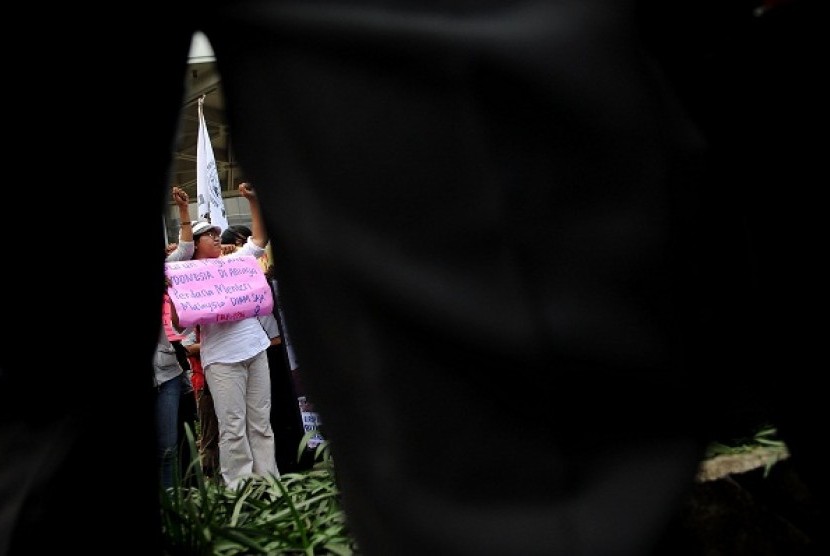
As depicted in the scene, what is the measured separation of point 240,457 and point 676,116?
4637 mm

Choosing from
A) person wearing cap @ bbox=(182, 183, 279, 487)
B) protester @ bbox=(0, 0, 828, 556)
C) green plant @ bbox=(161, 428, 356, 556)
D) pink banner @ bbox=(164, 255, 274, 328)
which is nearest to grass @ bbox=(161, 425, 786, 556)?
green plant @ bbox=(161, 428, 356, 556)

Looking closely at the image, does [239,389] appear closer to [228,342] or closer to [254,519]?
[228,342]

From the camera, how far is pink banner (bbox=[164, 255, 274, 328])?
4590 mm

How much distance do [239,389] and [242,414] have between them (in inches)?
5.5

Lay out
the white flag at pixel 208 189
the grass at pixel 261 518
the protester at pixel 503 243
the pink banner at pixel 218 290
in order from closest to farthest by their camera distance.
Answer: the protester at pixel 503 243, the grass at pixel 261 518, the pink banner at pixel 218 290, the white flag at pixel 208 189

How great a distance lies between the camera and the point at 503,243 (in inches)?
16.6

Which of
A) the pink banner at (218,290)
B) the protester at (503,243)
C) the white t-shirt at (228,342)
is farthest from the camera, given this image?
the white t-shirt at (228,342)

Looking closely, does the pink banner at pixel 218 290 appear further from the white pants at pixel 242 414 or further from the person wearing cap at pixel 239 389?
the white pants at pixel 242 414

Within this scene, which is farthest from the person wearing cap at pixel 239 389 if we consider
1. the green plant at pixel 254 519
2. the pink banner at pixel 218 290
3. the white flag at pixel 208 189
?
the green plant at pixel 254 519

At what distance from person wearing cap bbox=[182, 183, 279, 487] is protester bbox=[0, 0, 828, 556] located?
4.30 metres

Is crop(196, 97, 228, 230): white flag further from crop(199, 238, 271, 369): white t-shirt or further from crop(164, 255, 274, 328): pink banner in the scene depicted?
crop(199, 238, 271, 369): white t-shirt

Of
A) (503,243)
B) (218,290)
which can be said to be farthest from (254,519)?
(218,290)

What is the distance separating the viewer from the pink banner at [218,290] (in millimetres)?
4590

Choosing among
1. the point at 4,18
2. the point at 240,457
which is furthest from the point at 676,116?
the point at 240,457
